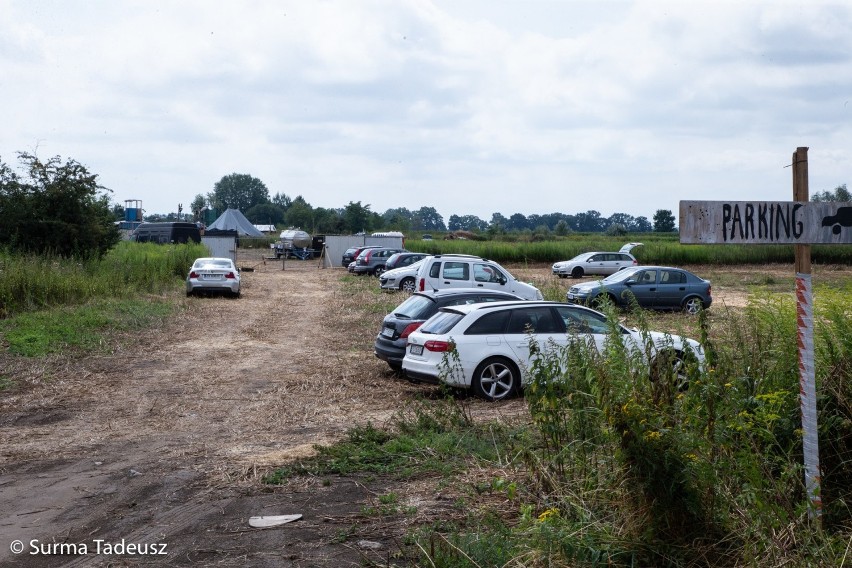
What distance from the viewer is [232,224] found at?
68188mm

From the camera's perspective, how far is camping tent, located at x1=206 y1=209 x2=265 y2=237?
67000mm

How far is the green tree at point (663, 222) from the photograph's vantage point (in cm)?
9631

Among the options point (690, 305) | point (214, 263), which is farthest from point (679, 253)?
point (214, 263)

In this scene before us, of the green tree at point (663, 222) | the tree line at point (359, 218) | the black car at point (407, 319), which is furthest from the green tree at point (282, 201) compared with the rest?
the black car at point (407, 319)

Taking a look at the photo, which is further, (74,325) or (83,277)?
(83,277)

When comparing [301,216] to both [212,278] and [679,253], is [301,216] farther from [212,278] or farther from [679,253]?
[212,278]

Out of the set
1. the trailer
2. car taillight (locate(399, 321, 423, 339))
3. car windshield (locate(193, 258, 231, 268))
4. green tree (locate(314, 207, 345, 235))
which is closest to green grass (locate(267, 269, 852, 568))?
car taillight (locate(399, 321, 423, 339))

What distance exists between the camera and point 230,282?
98.9 feet

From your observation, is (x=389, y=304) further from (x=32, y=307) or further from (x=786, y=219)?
(x=786, y=219)

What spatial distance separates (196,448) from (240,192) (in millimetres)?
150519

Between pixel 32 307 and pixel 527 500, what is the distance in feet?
54.5

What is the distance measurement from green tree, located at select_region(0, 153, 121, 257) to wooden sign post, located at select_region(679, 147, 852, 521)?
79.0 ft

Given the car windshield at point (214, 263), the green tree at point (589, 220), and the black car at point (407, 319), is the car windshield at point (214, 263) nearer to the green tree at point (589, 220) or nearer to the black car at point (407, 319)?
the black car at point (407, 319)

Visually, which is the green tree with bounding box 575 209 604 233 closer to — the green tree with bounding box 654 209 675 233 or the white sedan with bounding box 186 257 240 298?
the green tree with bounding box 654 209 675 233
